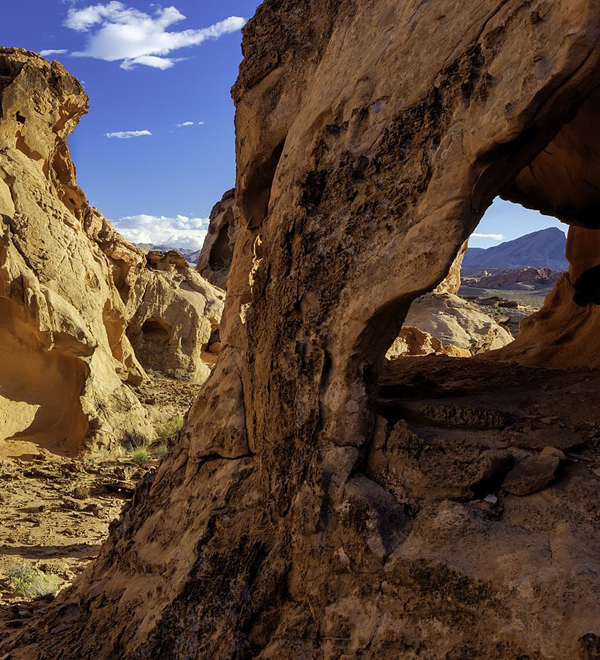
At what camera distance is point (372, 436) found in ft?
10.7

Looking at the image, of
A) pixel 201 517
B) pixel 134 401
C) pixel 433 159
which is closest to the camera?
pixel 433 159

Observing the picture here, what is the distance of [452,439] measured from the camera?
10.3 feet

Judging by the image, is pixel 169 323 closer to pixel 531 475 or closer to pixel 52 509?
pixel 52 509

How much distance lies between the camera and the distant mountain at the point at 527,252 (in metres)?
130

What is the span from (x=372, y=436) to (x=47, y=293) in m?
7.73

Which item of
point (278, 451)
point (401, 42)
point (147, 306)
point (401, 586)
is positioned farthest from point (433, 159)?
point (147, 306)

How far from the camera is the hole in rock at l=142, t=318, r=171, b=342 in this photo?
16562 mm

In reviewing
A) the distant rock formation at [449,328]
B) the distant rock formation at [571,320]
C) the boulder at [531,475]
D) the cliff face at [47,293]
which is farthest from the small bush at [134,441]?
the boulder at [531,475]

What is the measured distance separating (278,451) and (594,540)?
5.65 feet

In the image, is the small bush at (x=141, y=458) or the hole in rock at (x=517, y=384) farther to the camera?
the small bush at (x=141, y=458)

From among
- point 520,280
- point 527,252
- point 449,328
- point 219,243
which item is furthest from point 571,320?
point 527,252

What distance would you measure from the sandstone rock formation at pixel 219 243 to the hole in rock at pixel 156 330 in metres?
9.49

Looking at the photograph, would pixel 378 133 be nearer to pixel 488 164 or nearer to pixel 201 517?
pixel 488 164

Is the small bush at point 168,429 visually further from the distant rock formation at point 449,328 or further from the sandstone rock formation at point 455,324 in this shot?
the sandstone rock formation at point 455,324
